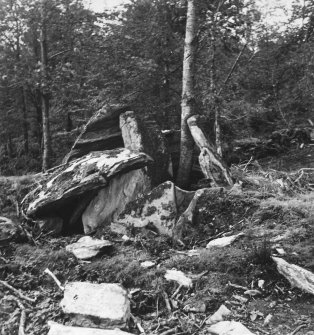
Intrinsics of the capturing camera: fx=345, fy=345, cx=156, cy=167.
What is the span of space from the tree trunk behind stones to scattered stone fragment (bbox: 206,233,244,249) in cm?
160

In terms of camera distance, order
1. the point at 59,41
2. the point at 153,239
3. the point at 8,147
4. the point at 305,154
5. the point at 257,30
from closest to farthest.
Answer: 1. the point at 153,239
2. the point at 305,154
3. the point at 257,30
4. the point at 59,41
5. the point at 8,147

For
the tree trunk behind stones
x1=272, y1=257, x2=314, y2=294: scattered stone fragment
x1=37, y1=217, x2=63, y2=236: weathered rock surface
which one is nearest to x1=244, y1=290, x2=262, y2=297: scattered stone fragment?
x1=272, y1=257, x2=314, y2=294: scattered stone fragment

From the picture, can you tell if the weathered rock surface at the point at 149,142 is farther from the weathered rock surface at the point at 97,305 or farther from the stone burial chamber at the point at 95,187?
the weathered rock surface at the point at 97,305

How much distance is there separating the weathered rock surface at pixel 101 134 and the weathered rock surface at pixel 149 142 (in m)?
0.39

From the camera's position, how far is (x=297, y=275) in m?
3.53

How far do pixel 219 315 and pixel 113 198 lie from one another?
3.24 metres

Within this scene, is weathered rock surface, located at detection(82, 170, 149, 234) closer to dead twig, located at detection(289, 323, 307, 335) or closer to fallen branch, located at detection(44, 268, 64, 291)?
fallen branch, located at detection(44, 268, 64, 291)

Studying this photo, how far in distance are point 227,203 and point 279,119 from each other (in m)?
8.75

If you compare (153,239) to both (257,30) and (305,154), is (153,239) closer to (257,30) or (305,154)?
(305,154)

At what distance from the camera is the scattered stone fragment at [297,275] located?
3434mm

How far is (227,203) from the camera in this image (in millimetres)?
5270

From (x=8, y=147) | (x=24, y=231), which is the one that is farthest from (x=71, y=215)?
(x=8, y=147)

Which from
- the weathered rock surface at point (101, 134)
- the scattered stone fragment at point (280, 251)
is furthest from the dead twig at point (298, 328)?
the weathered rock surface at point (101, 134)

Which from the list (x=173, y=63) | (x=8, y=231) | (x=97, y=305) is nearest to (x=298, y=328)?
(x=97, y=305)
